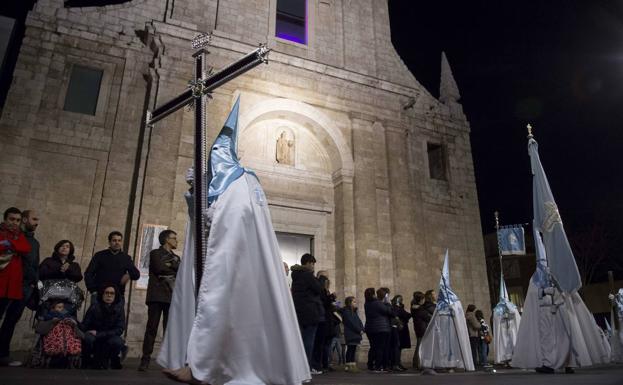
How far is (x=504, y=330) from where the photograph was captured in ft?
36.7

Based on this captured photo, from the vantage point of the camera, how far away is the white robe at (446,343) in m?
7.67

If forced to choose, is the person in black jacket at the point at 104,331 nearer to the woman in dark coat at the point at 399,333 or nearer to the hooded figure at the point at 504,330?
the woman in dark coat at the point at 399,333

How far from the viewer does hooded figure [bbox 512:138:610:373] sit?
6176mm

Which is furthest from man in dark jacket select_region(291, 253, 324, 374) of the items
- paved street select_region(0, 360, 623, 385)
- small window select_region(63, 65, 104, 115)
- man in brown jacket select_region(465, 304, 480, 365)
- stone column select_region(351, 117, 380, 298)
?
small window select_region(63, 65, 104, 115)

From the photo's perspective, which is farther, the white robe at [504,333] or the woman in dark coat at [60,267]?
the white robe at [504,333]

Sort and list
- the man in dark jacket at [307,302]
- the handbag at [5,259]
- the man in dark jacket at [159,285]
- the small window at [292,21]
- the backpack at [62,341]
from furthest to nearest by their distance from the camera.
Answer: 1. the small window at [292,21]
2. the man in dark jacket at [307,302]
3. the man in dark jacket at [159,285]
4. the backpack at [62,341]
5. the handbag at [5,259]

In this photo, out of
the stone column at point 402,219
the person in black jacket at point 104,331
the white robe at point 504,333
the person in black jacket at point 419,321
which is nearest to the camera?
the person in black jacket at point 104,331

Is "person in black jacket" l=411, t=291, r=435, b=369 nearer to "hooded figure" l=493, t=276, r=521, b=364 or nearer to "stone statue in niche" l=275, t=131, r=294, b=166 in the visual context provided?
"hooded figure" l=493, t=276, r=521, b=364

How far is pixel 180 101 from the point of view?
4434mm

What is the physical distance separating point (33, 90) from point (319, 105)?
7.71 m

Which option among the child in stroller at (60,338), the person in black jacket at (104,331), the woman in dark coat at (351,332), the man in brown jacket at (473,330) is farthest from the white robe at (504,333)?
the child in stroller at (60,338)

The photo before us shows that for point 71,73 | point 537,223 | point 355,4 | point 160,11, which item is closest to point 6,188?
point 71,73

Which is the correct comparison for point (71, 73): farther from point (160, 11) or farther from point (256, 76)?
point (256, 76)

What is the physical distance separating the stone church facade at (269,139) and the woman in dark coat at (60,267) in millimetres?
3747
